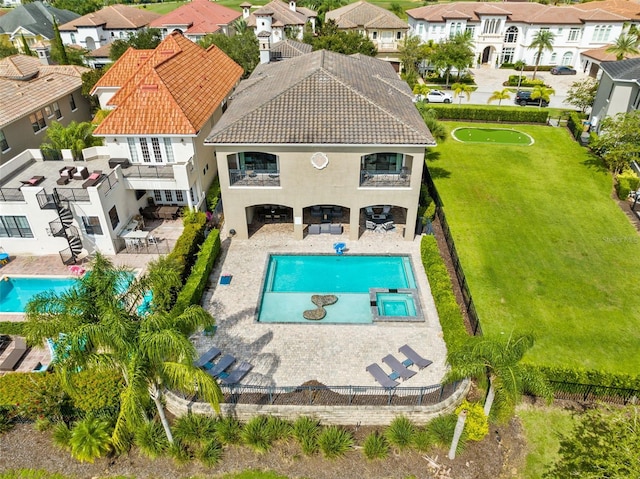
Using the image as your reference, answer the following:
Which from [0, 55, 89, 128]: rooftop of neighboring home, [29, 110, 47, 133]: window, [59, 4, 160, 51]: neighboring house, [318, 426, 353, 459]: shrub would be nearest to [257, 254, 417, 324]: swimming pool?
[318, 426, 353, 459]: shrub

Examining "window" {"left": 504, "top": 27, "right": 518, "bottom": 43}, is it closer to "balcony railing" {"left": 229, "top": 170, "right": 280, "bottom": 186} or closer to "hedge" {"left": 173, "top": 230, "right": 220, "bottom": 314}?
"balcony railing" {"left": 229, "top": 170, "right": 280, "bottom": 186}

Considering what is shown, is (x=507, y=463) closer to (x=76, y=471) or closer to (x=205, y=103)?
(x=76, y=471)

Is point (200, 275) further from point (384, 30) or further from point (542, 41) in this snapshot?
point (542, 41)

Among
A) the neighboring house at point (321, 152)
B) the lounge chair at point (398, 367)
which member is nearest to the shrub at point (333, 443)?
the lounge chair at point (398, 367)

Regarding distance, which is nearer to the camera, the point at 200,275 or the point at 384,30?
the point at 200,275

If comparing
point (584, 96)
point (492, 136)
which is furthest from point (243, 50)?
point (584, 96)

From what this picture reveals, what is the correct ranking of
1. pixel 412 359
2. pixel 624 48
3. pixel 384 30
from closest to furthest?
pixel 412 359 < pixel 624 48 < pixel 384 30
